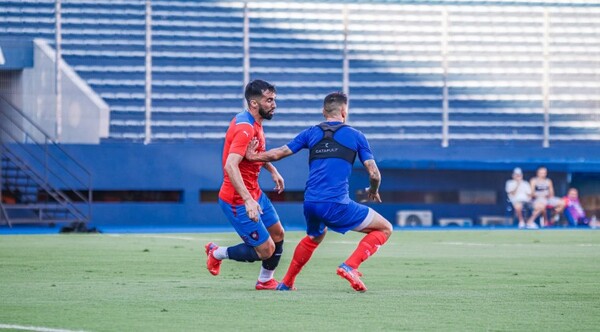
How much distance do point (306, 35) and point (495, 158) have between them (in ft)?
19.0

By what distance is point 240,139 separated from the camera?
999cm

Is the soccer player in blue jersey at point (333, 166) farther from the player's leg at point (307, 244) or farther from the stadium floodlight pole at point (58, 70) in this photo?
the stadium floodlight pole at point (58, 70)

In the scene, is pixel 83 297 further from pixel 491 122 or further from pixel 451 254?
pixel 491 122

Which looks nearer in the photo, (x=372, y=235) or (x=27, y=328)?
(x=27, y=328)

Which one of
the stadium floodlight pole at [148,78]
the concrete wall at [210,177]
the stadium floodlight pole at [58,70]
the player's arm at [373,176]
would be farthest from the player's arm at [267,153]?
the stadium floodlight pole at [148,78]

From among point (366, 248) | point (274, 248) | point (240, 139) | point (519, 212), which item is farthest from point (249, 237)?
point (519, 212)

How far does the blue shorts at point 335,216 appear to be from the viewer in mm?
10086

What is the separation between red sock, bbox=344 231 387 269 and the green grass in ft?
0.83

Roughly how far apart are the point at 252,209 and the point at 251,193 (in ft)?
1.60

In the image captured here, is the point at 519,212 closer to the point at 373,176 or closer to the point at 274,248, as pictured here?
the point at 274,248

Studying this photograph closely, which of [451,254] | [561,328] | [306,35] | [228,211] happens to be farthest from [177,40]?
[561,328]

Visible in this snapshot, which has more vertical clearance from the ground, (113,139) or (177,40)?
(177,40)

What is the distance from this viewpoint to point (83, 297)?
942 cm

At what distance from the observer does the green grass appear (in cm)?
780
